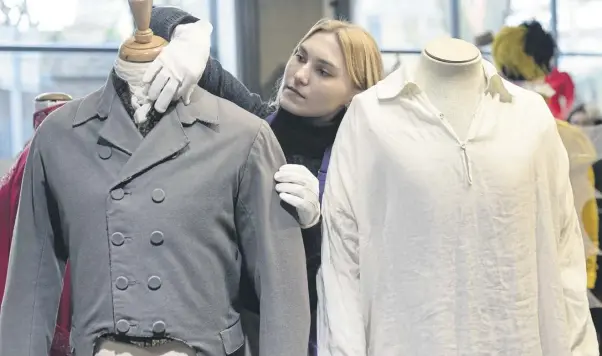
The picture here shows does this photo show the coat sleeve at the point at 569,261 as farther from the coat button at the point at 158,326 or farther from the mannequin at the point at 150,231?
the coat button at the point at 158,326

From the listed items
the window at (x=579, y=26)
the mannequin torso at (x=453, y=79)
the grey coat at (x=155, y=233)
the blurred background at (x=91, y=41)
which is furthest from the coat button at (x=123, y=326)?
the window at (x=579, y=26)

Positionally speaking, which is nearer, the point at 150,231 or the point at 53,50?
the point at 150,231

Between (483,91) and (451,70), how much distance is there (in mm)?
79

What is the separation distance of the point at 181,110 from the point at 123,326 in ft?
1.24

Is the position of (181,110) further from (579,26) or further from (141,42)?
(579,26)

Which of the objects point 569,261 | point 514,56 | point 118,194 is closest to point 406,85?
point 569,261

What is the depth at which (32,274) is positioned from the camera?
4.37 feet

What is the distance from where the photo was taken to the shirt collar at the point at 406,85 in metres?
1.48

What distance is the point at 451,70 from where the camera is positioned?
150 cm

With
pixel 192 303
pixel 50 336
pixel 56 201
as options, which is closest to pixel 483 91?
pixel 192 303

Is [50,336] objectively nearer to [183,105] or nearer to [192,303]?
[192,303]

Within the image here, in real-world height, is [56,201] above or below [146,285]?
above

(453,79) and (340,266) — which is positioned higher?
(453,79)

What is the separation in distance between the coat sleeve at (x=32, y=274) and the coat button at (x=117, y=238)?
0.17m
